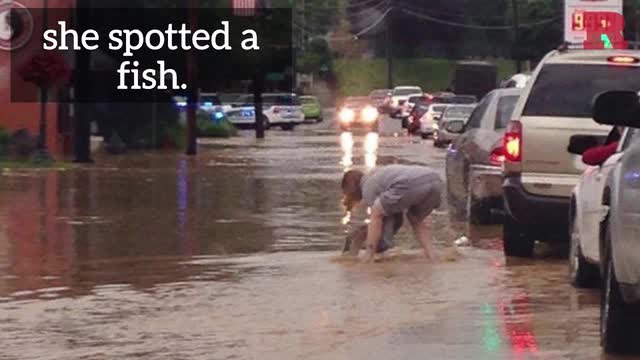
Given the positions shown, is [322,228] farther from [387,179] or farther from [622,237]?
[622,237]

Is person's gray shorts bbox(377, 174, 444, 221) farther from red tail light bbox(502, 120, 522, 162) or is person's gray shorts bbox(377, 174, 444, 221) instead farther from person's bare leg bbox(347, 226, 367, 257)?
red tail light bbox(502, 120, 522, 162)

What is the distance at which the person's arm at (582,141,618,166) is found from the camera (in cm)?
1118

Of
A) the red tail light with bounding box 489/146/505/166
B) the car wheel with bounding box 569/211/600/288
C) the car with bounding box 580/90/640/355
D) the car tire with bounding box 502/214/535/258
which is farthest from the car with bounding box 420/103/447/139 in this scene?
the car with bounding box 580/90/640/355

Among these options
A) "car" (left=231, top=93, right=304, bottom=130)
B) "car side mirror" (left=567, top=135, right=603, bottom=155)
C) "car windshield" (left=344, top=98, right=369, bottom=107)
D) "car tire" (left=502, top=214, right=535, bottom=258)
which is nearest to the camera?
"car side mirror" (left=567, top=135, right=603, bottom=155)

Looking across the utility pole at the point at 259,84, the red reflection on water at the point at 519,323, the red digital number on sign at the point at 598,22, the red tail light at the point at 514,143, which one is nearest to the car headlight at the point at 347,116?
the utility pole at the point at 259,84

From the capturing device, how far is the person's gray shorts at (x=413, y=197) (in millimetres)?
14008

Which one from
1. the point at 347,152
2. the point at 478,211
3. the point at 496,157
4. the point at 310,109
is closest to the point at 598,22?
the point at 478,211

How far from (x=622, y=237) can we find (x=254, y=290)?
476 cm

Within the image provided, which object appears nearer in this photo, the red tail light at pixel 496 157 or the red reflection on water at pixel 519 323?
the red reflection on water at pixel 519 323

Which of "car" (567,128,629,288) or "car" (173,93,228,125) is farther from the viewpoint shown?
"car" (173,93,228,125)

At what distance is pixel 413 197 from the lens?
1414 cm

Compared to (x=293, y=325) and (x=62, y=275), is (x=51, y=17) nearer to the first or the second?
(x=62, y=275)

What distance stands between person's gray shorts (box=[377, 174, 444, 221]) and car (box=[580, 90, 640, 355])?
448cm

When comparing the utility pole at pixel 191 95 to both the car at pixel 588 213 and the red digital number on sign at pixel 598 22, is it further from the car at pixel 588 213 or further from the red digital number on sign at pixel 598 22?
the car at pixel 588 213
